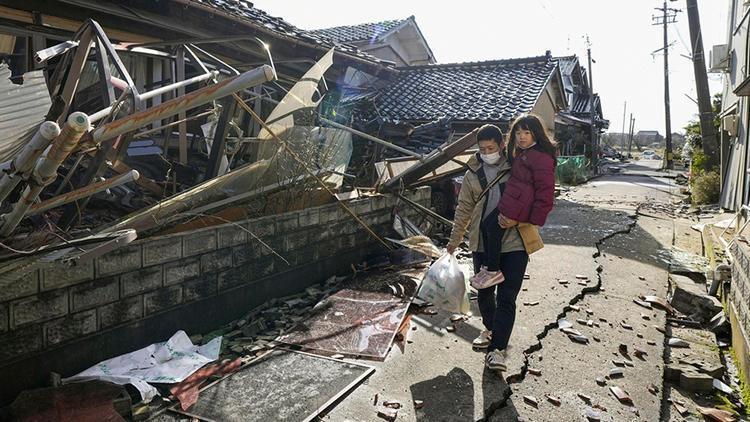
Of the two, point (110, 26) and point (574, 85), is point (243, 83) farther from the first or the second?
point (574, 85)

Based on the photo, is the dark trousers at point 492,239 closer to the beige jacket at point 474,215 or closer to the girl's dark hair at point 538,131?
the beige jacket at point 474,215

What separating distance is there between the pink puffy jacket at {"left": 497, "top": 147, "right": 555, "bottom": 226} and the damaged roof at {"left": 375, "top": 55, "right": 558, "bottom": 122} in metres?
8.07

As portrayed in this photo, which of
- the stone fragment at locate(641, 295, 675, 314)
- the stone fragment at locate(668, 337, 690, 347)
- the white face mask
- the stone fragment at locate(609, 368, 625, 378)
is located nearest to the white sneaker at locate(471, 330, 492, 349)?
the stone fragment at locate(609, 368, 625, 378)

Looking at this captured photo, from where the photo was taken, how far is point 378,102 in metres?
12.6

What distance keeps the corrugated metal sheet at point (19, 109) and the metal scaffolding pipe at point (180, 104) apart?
49 centimetres

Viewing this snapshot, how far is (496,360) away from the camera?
3459 millimetres

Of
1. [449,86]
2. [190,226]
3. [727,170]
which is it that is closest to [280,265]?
[190,226]

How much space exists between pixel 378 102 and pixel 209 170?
27.4 ft

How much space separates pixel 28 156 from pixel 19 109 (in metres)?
0.42

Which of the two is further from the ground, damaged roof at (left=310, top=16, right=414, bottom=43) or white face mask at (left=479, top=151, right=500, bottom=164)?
damaged roof at (left=310, top=16, right=414, bottom=43)

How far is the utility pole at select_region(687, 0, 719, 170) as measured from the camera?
13852 mm

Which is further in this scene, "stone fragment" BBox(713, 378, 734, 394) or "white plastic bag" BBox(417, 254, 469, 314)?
"white plastic bag" BBox(417, 254, 469, 314)

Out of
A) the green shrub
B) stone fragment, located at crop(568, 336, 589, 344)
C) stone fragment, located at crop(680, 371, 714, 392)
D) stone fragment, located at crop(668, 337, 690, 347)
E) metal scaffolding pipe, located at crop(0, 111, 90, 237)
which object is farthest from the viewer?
the green shrub

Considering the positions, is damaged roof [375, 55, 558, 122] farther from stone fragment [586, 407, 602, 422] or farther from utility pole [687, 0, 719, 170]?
stone fragment [586, 407, 602, 422]
